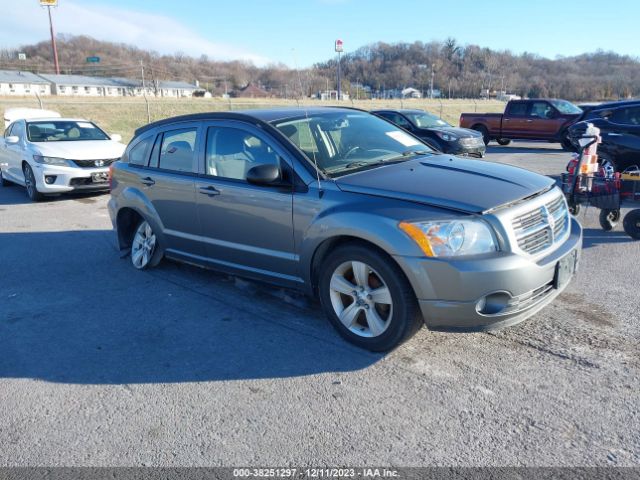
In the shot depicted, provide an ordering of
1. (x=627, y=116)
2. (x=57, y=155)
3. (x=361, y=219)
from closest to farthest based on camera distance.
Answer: (x=361, y=219) → (x=57, y=155) → (x=627, y=116)

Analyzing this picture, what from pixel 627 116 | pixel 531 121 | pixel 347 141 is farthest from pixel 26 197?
pixel 531 121

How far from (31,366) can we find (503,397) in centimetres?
319

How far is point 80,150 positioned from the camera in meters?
10.1

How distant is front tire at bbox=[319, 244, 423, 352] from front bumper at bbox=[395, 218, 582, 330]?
0.13 m

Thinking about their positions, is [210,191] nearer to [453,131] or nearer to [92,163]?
[92,163]

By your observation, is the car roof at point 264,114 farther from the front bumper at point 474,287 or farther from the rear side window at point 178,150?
the front bumper at point 474,287

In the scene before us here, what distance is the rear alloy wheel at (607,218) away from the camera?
22.9 ft

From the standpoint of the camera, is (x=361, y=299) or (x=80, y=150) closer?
(x=361, y=299)

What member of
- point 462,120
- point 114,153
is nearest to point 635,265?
point 114,153

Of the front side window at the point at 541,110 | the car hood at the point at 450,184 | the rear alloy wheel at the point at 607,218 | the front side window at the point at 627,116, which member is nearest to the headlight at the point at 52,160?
the car hood at the point at 450,184

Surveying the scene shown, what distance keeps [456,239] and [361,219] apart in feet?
2.13

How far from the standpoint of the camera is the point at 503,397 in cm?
315

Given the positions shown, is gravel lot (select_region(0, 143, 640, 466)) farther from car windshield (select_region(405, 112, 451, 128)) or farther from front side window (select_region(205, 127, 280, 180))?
car windshield (select_region(405, 112, 451, 128))

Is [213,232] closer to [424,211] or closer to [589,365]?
[424,211]
